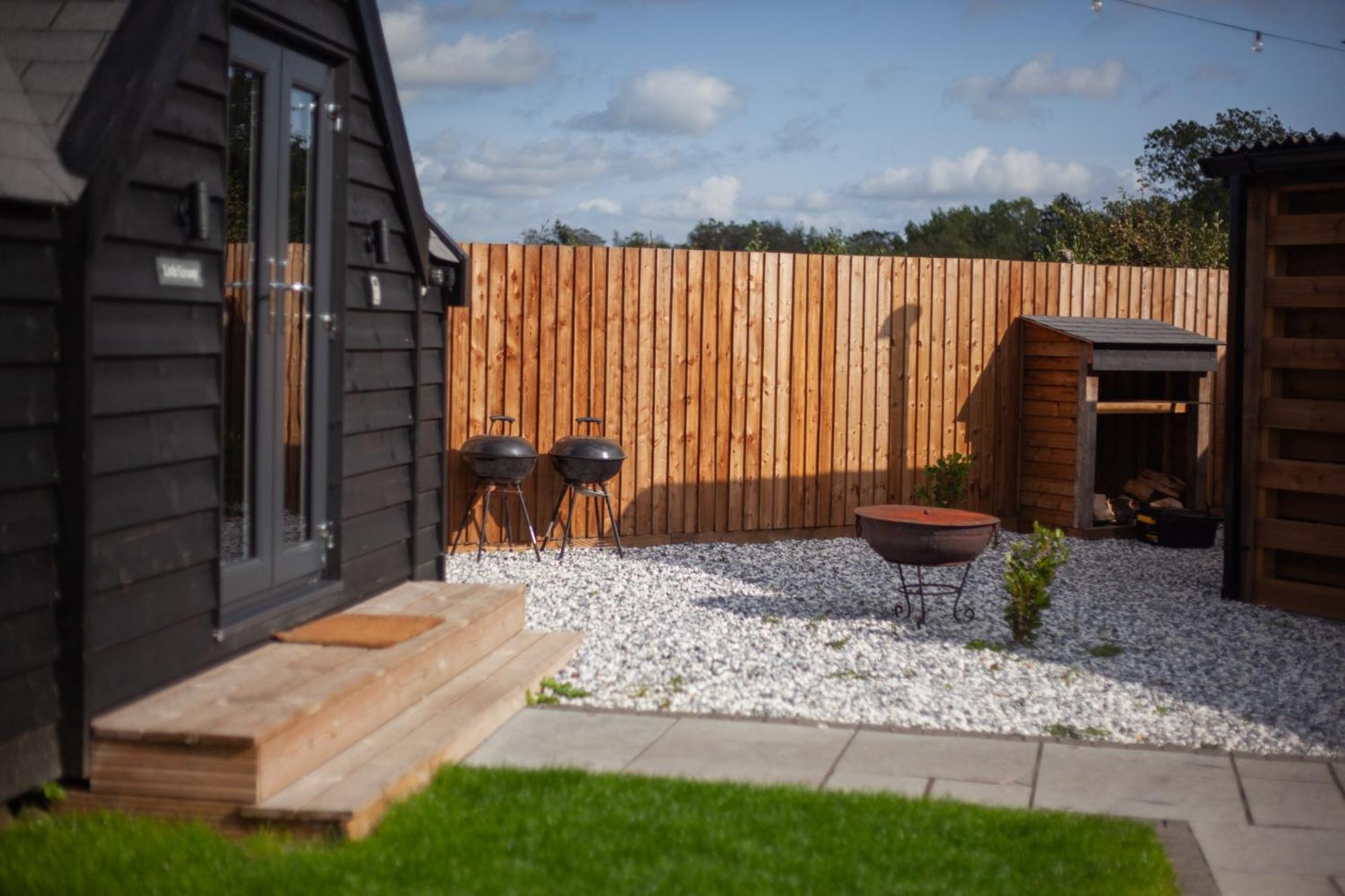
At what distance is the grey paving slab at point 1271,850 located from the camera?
413 cm

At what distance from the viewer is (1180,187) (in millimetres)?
37094

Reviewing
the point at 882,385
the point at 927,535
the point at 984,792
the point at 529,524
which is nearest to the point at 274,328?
the point at 984,792

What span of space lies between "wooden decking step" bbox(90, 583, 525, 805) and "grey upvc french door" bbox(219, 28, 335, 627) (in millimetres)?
452

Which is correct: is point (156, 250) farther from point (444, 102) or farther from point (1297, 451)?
point (444, 102)

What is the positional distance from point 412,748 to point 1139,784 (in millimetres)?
2618

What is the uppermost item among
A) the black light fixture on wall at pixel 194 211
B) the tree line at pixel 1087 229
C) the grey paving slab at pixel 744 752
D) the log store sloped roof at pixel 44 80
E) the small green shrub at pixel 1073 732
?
the tree line at pixel 1087 229

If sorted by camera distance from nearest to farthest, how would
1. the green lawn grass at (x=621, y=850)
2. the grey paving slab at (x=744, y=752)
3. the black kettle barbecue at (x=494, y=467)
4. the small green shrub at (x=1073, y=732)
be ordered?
the green lawn grass at (x=621, y=850) → the grey paving slab at (x=744, y=752) → the small green shrub at (x=1073, y=732) → the black kettle barbecue at (x=494, y=467)

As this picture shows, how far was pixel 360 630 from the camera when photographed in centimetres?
539

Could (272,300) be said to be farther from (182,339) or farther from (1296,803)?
(1296,803)

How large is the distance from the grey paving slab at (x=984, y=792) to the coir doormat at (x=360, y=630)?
2.11 metres

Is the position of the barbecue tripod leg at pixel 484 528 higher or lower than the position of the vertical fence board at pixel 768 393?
lower

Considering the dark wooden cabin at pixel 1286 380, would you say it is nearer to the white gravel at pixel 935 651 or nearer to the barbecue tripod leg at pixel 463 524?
the white gravel at pixel 935 651

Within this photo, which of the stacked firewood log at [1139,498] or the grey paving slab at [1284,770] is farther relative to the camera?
the stacked firewood log at [1139,498]

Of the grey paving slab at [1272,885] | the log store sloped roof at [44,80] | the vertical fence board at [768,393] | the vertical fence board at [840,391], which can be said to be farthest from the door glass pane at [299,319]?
the vertical fence board at [840,391]
